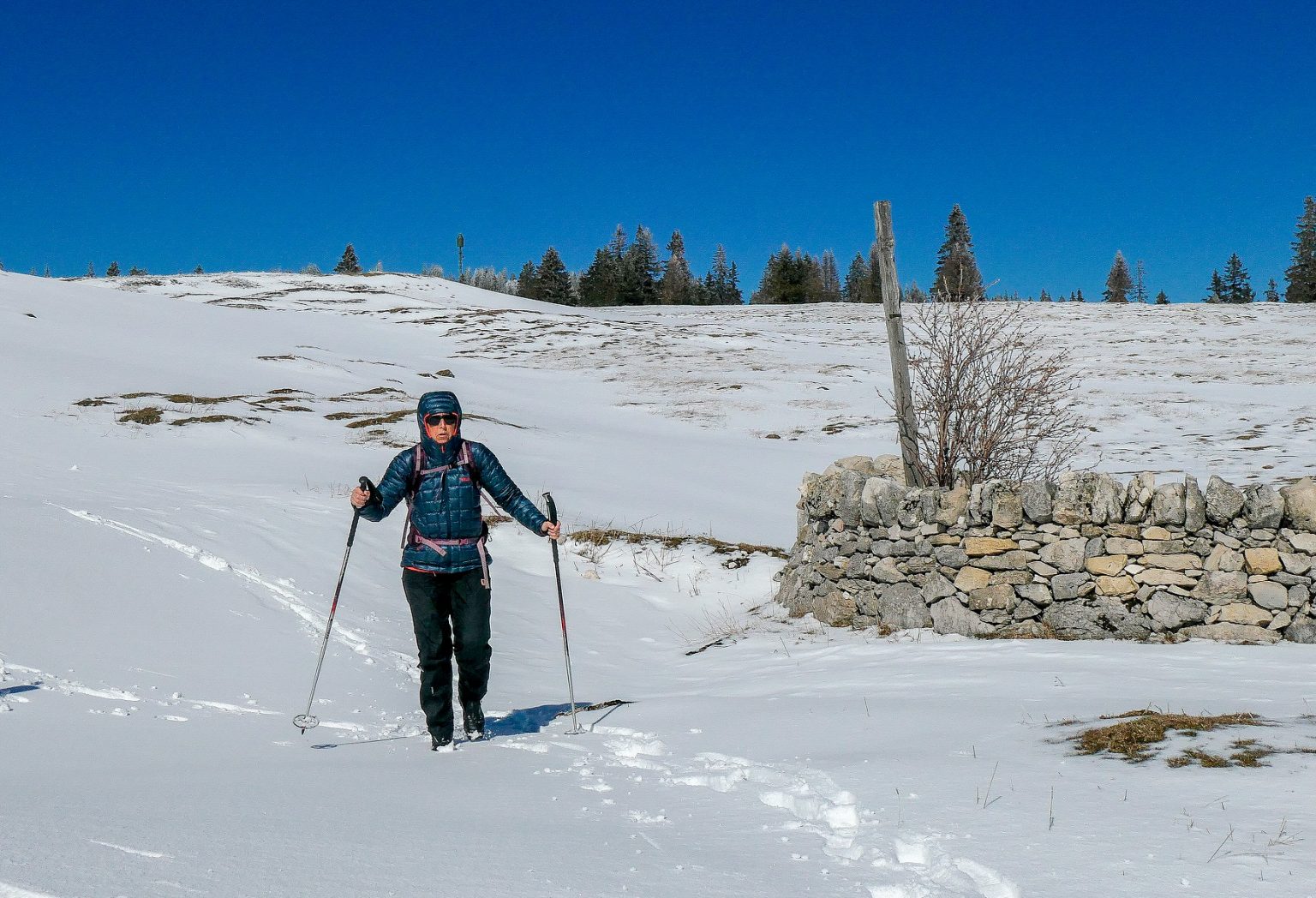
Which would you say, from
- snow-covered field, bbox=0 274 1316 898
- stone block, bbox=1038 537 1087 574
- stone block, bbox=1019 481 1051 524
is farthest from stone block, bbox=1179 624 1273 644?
stone block, bbox=1019 481 1051 524

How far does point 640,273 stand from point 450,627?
3507 inches

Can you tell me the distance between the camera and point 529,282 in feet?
339

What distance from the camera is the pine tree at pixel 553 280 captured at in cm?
9644

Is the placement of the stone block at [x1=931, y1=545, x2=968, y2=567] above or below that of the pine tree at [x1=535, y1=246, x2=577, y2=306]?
below

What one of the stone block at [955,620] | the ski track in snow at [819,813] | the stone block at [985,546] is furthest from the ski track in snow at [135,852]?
the stone block at [985,546]

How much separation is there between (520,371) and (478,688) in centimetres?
3468

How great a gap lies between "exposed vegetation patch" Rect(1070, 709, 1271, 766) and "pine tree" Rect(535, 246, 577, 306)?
3693 inches

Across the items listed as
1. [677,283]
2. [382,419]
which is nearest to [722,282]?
[677,283]

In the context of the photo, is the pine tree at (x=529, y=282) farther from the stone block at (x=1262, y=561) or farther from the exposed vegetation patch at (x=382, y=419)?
the stone block at (x=1262, y=561)

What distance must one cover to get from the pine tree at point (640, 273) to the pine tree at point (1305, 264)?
55.3m

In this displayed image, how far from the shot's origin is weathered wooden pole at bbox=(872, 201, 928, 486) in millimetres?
10531

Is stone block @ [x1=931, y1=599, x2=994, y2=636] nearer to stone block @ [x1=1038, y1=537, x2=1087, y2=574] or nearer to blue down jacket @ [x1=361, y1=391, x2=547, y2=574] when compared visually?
stone block @ [x1=1038, y1=537, x2=1087, y2=574]

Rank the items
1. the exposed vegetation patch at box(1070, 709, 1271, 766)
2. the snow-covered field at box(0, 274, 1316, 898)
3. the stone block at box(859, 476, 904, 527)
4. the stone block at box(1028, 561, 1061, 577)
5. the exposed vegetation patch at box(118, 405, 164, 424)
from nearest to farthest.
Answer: the snow-covered field at box(0, 274, 1316, 898) → the exposed vegetation patch at box(1070, 709, 1271, 766) → the stone block at box(1028, 561, 1061, 577) → the stone block at box(859, 476, 904, 527) → the exposed vegetation patch at box(118, 405, 164, 424)

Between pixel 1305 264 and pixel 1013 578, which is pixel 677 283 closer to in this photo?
pixel 1305 264
